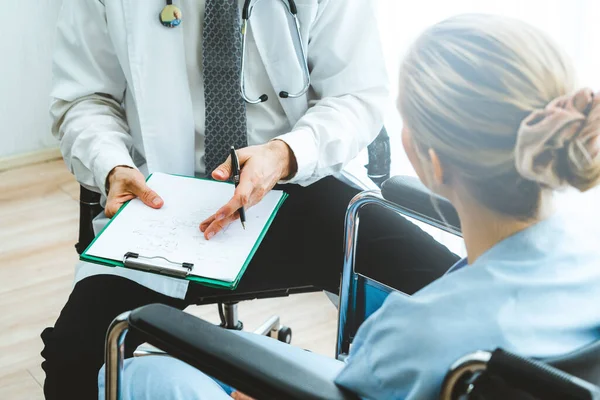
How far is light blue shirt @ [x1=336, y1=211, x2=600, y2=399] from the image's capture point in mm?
657

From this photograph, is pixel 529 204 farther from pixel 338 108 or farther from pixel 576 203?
pixel 338 108

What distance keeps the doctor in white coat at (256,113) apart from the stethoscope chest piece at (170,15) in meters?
0.02

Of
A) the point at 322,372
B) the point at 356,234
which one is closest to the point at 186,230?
the point at 356,234

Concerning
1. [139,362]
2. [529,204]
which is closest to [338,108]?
[139,362]

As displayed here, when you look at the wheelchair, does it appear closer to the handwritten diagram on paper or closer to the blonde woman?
the blonde woman

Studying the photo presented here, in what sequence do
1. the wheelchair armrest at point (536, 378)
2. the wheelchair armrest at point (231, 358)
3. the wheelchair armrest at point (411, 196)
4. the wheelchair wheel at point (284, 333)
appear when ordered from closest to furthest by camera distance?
the wheelchair armrest at point (536, 378), the wheelchair armrest at point (231, 358), the wheelchair armrest at point (411, 196), the wheelchair wheel at point (284, 333)

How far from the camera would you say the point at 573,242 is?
2.30ft

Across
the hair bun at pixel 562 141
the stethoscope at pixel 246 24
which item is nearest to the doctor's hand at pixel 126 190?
the stethoscope at pixel 246 24

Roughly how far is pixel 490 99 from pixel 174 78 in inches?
32.5

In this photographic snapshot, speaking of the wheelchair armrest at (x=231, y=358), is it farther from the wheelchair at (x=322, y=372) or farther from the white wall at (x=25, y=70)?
the white wall at (x=25, y=70)

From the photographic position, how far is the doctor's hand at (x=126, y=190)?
121cm

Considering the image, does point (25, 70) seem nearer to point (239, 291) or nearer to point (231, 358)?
point (239, 291)

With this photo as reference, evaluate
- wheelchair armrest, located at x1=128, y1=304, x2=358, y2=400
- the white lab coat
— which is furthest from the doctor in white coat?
wheelchair armrest, located at x1=128, y1=304, x2=358, y2=400

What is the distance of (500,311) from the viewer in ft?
2.16
